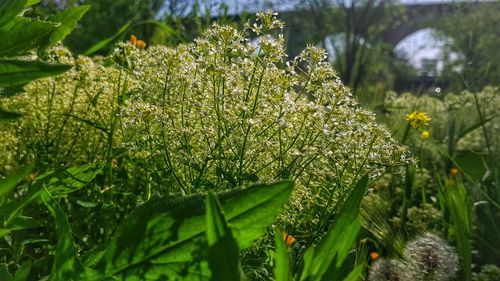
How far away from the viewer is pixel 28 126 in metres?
1.88

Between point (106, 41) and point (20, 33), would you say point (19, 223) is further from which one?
point (106, 41)

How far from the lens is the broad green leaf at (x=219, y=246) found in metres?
0.65

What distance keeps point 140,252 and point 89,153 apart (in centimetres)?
120

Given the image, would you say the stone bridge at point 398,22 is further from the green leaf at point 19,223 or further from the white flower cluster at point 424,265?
the green leaf at point 19,223

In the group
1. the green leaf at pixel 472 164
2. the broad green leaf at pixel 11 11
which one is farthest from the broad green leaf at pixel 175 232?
the green leaf at pixel 472 164

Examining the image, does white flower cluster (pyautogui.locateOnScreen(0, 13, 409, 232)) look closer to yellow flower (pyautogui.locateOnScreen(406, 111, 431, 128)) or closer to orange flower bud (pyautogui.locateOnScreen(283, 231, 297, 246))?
orange flower bud (pyautogui.locateOnScreen(283, 231, 297, 246))

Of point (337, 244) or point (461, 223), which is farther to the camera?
point (461, 223)

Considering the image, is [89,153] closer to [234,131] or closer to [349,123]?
[234,131]

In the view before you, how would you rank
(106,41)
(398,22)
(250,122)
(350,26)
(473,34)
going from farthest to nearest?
(398,22) → (350,26) → (473,34) → (106,41) → (250,122)

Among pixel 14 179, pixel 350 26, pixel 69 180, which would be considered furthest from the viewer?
pixel 350 26

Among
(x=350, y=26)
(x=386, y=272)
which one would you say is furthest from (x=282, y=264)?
(x=350, y=26)

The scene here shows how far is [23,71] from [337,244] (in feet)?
1.45

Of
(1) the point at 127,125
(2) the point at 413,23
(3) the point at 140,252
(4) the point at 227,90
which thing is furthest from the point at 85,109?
(2) the point at 413,23

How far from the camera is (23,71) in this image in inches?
33.3
